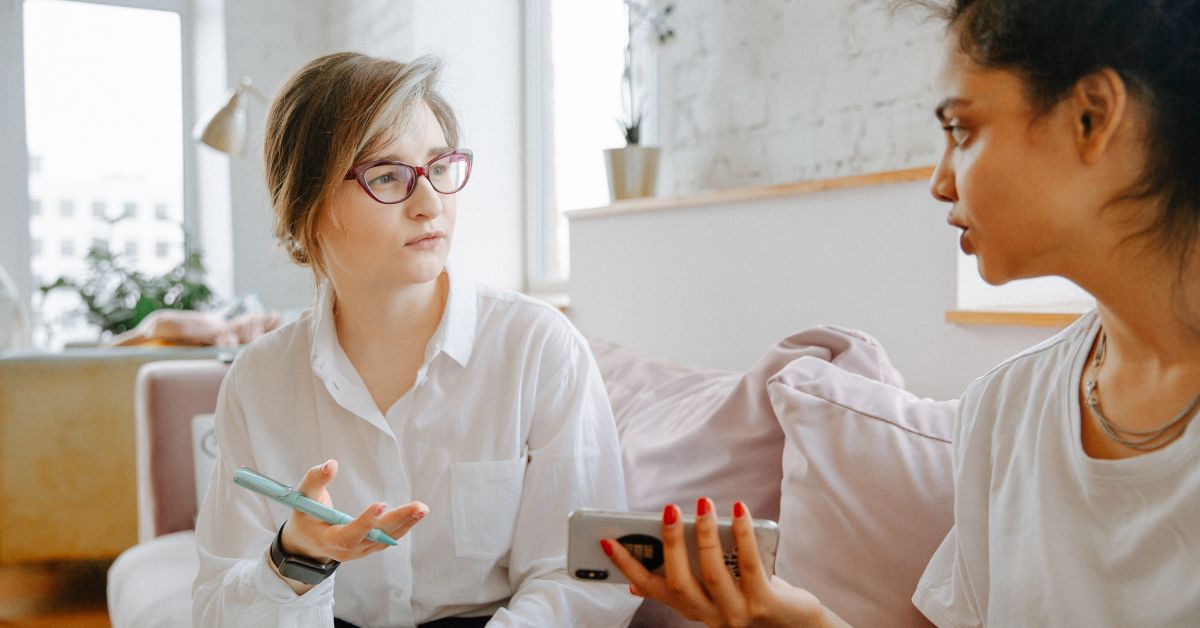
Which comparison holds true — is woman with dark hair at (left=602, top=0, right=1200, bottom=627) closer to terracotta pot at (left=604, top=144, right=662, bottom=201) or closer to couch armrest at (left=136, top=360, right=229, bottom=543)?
couch armrest at (left=136, top=360, right=229, bottom=543)

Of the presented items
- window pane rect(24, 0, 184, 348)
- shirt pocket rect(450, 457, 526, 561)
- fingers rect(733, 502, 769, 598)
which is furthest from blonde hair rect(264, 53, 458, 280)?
→ window pane rect(24, 0, 184, 348)

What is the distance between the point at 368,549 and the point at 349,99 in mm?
618

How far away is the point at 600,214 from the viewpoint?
2883 mm

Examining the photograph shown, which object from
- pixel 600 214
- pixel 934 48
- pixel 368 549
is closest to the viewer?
pixel 368 549

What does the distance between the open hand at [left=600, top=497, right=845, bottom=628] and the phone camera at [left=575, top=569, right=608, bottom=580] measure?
2cm

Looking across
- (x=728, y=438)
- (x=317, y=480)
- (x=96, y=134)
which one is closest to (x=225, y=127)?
(x=96, y=134)

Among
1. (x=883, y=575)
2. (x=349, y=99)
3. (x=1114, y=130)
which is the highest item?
(x=349, y=99)

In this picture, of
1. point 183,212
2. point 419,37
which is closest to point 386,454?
point 419,37

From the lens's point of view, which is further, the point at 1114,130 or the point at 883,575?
the point at 883,575

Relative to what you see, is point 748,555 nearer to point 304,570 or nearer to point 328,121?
point 304,570

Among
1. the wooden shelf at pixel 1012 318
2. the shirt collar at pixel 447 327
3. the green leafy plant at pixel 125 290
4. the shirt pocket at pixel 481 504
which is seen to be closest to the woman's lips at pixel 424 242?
the shirt collar at pixel 447 327

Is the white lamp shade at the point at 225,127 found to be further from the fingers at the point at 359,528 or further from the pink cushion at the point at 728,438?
the fingers at the point at 359,528

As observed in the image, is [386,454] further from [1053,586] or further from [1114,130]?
[1114,130]

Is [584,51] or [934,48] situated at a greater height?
[584,51]
